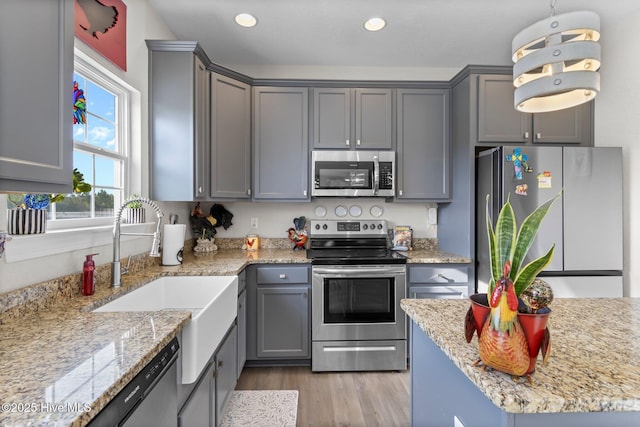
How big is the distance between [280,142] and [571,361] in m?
2.42

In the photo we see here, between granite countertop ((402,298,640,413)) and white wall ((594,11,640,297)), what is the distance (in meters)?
1.46

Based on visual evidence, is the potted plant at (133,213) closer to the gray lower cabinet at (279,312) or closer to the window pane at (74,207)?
the window pane at (74,207)

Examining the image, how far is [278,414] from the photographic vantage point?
76.5 inches

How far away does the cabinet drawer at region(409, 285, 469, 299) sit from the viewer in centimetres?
248

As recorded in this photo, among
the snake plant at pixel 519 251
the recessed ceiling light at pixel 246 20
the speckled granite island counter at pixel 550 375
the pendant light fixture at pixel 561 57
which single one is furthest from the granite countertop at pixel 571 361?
the recessed ceiling light at pixel 246 20

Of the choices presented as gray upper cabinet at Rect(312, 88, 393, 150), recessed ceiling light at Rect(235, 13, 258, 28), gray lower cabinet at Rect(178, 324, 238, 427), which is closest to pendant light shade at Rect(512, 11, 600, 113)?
gray upper cabinet at Rect(312, 88, 393, 150)

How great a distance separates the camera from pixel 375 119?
2785mm

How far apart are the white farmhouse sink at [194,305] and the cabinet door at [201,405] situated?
125mm

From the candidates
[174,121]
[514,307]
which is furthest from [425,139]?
[514,307]

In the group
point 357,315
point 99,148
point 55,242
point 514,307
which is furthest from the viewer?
point 357,315

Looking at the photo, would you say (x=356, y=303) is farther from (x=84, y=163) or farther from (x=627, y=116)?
(x=627, y=116)

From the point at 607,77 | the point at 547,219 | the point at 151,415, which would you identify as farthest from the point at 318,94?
the point at 151,415

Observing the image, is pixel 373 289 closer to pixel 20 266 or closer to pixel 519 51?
pixel 519 51

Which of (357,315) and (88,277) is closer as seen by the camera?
(88,277)
